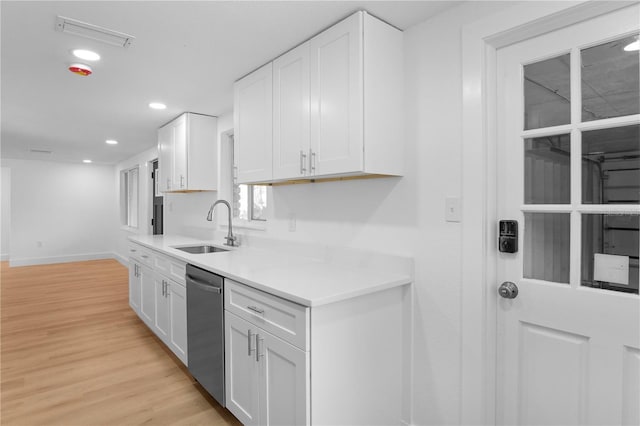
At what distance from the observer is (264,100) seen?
7.45 ft

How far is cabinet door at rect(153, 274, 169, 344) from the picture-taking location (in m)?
2.75

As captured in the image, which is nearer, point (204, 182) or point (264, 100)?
point (264, 100)

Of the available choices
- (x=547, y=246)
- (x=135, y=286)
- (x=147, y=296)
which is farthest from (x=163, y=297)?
(x=547, y=246)

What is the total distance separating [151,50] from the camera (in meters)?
2.10

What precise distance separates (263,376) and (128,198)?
7182mm

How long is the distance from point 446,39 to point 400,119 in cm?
43

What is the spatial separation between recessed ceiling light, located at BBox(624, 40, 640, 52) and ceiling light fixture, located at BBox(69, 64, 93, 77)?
2956mm

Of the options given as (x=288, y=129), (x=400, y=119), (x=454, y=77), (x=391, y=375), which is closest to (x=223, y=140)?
(x=288, y=129)

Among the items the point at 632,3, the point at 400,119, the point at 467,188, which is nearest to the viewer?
the point at 632,3

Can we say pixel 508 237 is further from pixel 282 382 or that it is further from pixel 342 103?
pixel 282 382

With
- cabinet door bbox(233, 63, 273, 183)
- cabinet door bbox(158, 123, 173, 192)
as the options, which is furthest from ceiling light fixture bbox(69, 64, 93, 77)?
cabinet door bbox(158, 123, 173, 192)

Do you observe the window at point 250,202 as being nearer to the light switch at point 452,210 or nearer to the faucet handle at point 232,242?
the faucet handle at point 232,242

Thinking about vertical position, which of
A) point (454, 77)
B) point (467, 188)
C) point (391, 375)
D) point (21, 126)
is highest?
point (21, 126)

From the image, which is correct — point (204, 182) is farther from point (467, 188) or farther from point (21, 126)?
point (467, 188)
